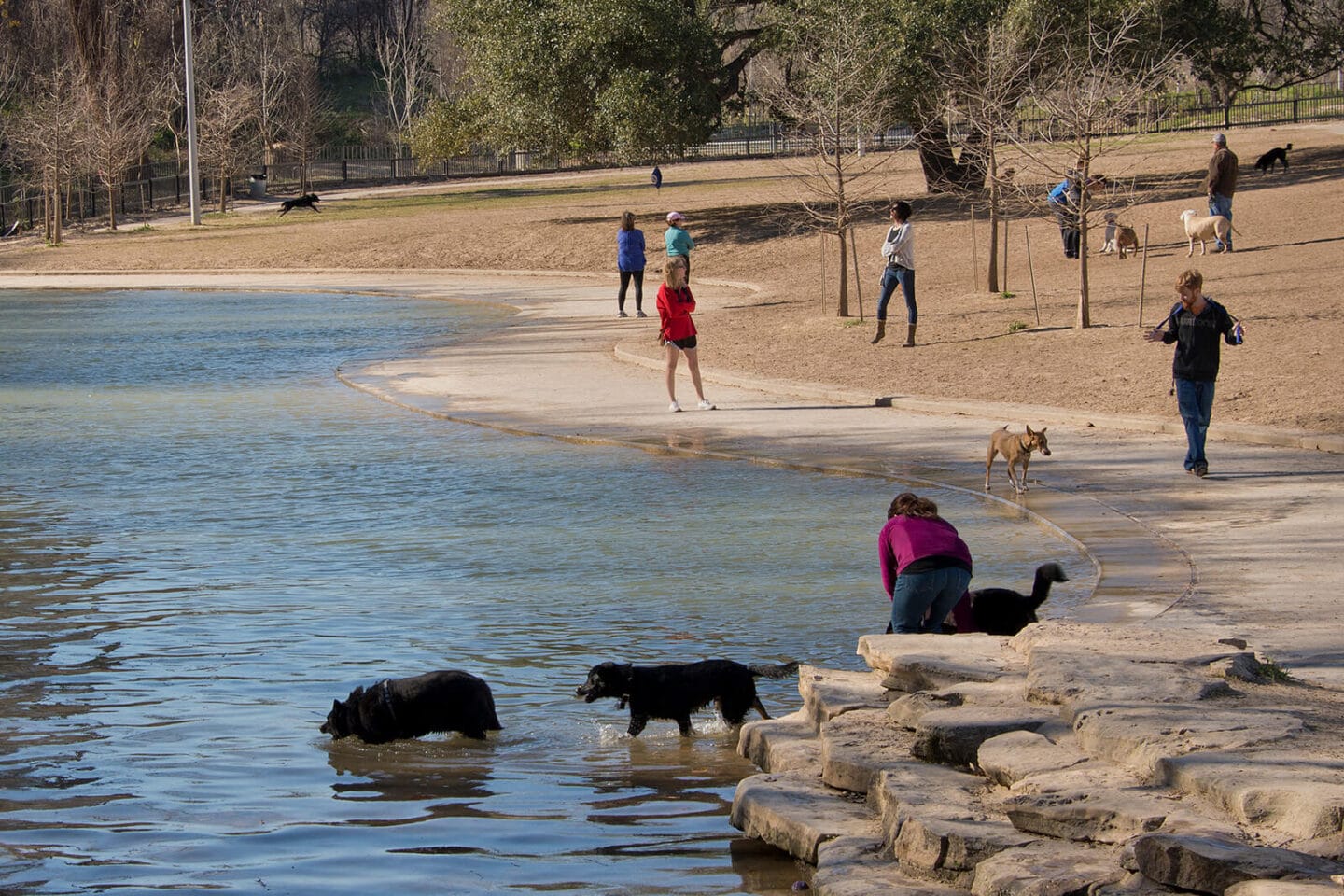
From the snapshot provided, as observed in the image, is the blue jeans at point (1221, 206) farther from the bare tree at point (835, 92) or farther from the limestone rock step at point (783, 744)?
the limestone rock step at point (783, 744)

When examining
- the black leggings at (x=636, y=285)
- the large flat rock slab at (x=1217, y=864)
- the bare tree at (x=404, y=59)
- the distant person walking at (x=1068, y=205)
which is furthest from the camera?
the bare tree at (x=404, y=59)

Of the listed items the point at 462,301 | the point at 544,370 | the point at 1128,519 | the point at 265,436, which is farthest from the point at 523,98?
the point at 1128,519

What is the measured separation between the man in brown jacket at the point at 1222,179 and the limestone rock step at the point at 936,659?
21.0 meters

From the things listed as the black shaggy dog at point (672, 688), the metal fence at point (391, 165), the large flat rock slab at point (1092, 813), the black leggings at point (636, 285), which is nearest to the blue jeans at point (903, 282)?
the black leggings at point (636, 285)

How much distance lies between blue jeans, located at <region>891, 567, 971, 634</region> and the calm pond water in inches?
21.0

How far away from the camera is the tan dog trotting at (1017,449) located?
1299 centimetres

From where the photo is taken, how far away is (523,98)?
40.0 meters

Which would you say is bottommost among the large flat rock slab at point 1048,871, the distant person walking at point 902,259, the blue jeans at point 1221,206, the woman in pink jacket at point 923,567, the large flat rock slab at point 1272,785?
the large flat rock slab at point 1048,871

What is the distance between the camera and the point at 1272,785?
5.52m

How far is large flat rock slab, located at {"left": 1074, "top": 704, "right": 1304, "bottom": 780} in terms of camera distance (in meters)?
6.05

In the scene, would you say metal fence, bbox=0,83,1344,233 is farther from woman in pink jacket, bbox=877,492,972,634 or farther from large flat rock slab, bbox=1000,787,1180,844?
large flat rock slab, bbox=1000,787,1180,844

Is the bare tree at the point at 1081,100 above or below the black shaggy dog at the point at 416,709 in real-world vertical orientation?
above

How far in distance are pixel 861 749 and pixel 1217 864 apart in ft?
6.67

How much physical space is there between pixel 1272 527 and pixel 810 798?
6272 millimetres
